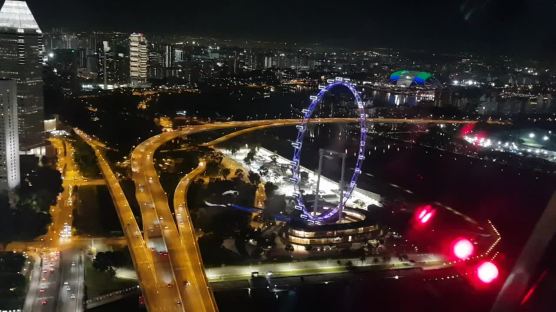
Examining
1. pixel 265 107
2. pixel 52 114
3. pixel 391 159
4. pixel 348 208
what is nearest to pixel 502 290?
pixel 348 208

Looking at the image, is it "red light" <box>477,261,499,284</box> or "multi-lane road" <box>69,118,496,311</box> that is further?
"multi-lane road" <box>69,118,496,311</box>

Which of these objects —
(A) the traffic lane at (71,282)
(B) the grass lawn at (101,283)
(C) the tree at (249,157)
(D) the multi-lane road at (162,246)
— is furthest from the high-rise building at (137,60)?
(B) the grass lawn at (101,283)

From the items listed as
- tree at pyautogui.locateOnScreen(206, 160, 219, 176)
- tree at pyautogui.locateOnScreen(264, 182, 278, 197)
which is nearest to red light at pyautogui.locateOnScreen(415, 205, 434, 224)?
tree at pyautogui.locateOnScreen(264, 182, 278, 197)

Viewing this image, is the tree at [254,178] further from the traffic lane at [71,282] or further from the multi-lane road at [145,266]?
the traffic lane at [71,282]

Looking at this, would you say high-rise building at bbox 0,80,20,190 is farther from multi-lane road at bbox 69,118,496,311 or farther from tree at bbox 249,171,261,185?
tree at bbox 249,171,261,185

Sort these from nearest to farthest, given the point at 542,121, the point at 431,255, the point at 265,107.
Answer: the point at 431,255, the point at 542,121, the point at 265,107

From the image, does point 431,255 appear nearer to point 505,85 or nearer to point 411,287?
point 411,287
